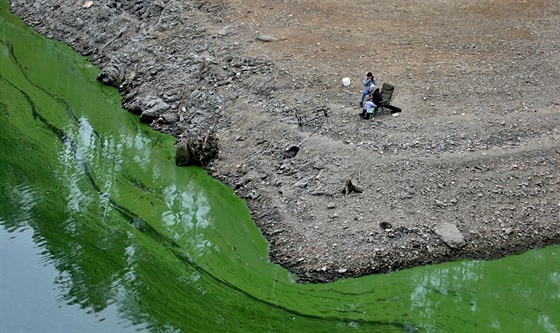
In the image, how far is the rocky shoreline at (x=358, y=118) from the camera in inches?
556

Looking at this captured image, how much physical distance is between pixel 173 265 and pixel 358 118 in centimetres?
549

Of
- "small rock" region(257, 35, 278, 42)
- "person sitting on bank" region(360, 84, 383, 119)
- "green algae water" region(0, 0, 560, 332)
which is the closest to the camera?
"green algae water" region(0, 0, 560, 332)

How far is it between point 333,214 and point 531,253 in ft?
12.9

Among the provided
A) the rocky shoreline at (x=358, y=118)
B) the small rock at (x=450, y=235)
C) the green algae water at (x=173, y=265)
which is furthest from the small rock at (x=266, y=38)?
the small rock at (x=450, y=235)

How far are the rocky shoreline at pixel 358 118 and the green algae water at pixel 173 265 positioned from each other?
1.47 ft

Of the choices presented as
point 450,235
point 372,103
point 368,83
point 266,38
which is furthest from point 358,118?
point 266,38

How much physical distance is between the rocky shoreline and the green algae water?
45 cm

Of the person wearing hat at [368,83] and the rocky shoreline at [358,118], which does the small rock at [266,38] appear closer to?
the rocky shoreline at [358,118]

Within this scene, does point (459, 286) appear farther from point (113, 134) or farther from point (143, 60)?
point (143, 60)

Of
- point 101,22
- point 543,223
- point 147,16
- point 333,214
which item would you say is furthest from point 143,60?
point 543,223

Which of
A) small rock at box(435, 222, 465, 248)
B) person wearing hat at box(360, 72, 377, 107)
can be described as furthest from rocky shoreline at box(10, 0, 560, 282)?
person wearing hat at box(360, 72, 377, 107)

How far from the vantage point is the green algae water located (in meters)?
12.7

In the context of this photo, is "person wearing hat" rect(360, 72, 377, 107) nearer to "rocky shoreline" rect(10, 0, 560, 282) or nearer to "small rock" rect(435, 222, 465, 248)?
"rocky shoreline" rect(10, 0, 560, 282)

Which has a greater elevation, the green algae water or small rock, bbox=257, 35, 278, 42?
small rock, bbox=257, 35, 278, 42
